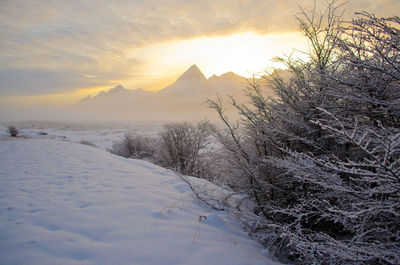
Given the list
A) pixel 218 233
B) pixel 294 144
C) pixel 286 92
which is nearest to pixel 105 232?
pixel 218 233

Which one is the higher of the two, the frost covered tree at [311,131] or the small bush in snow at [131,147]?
the frost covered tree at [311,131]

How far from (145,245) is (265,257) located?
1.60 meters

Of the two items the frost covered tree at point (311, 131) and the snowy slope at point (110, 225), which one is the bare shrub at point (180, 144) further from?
the frost covered tree at point (311, 131)

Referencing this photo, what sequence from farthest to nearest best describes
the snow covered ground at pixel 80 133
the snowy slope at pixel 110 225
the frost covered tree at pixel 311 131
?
the snow covered ground at pixel 80 133, the frost covered tree at pixel 311 131, the snowy slope at pixel 110 225

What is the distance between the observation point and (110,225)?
8.78ft

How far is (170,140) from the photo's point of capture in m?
12.9

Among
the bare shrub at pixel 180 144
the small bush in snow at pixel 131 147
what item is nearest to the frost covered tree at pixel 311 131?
the bare shrub at pixel 180 144

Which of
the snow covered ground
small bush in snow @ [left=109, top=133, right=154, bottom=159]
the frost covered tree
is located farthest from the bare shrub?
the snow covered ground

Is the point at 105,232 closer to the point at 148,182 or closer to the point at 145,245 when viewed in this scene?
the point at 145,245

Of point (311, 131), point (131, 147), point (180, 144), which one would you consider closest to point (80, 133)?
point (131, 147)

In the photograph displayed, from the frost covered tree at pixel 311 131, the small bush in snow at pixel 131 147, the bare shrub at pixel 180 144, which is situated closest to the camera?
the frost covered tree at pixel 311 131

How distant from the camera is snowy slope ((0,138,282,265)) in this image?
6.95 feet

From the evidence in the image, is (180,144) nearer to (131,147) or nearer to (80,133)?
(131,147)

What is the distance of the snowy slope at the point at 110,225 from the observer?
6.95 feet
